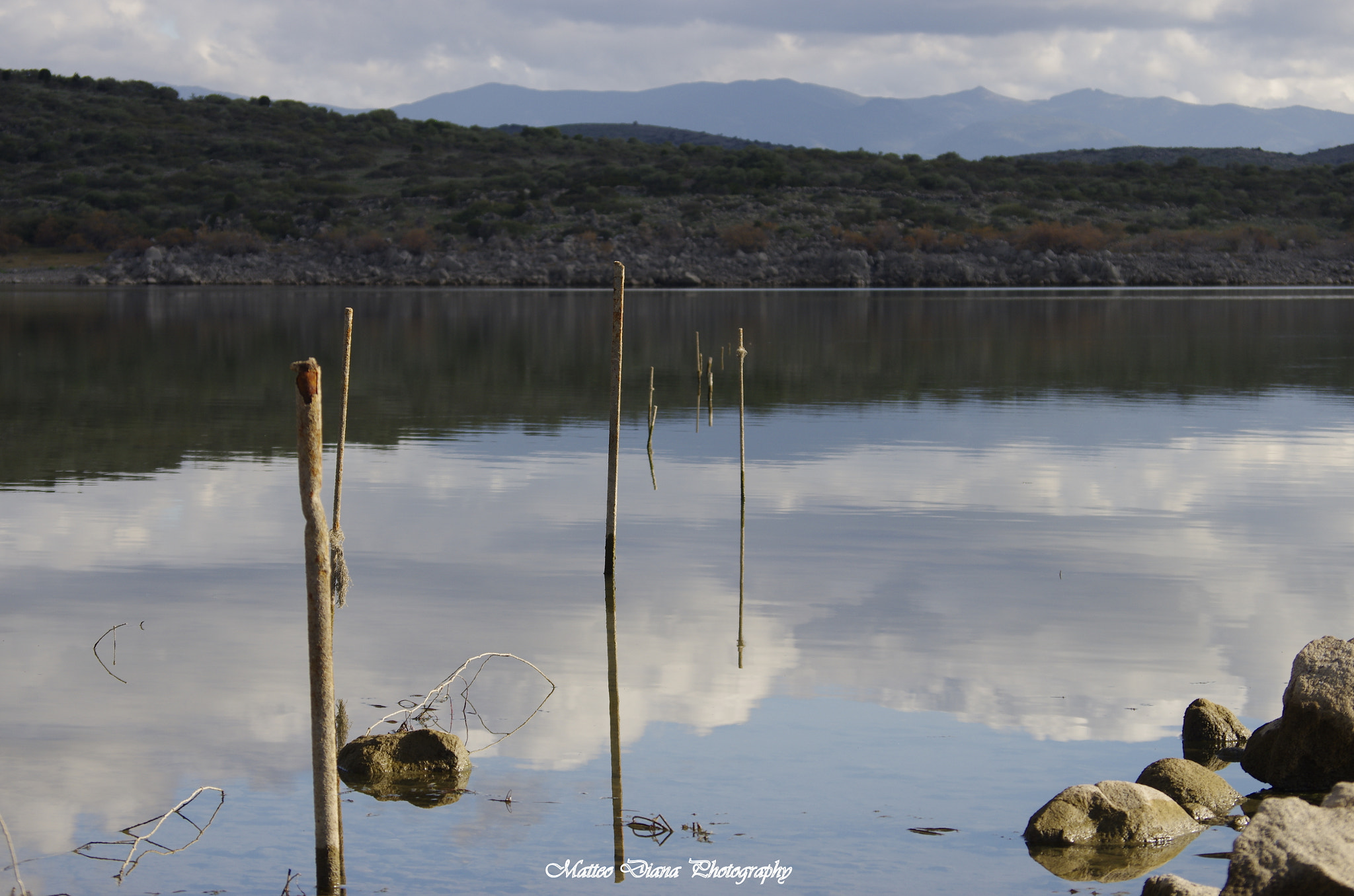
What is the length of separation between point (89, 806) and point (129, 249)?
261 ft

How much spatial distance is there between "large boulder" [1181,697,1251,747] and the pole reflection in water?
3249 mm

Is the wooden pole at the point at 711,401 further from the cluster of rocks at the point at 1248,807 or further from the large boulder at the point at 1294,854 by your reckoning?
the large boulder at the point at 1294,854

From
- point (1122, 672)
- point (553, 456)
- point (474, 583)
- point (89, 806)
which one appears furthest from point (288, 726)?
point (553, 456)

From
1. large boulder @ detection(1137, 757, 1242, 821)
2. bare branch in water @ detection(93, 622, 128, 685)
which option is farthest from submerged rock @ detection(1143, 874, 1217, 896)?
bare branch in water @ detection(93, 622, 128, 685)

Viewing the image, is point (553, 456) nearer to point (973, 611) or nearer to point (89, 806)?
point (973, 611)

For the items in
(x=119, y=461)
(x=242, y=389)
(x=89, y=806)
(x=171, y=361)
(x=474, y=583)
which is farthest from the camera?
(x=171, y=361)

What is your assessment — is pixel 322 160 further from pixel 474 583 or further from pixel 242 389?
pixel 474 583

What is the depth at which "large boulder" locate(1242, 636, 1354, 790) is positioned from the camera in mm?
7633

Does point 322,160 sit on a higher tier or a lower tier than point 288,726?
higher

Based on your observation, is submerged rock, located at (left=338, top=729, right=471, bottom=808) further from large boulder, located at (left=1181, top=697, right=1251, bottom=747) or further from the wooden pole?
the wooden pole

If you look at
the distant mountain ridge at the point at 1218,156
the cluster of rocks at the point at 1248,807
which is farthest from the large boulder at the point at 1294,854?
the distant mountain ridge at the point at 1218,156

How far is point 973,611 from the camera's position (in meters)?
11.7

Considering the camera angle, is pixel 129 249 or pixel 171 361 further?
pixel 129 249

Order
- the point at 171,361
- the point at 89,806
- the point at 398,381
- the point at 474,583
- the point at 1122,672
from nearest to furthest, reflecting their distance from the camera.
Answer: the point at 89,806 < the point at 1122,672 < the point at 474,583 < the point at 398,381 < the point at 171,361
